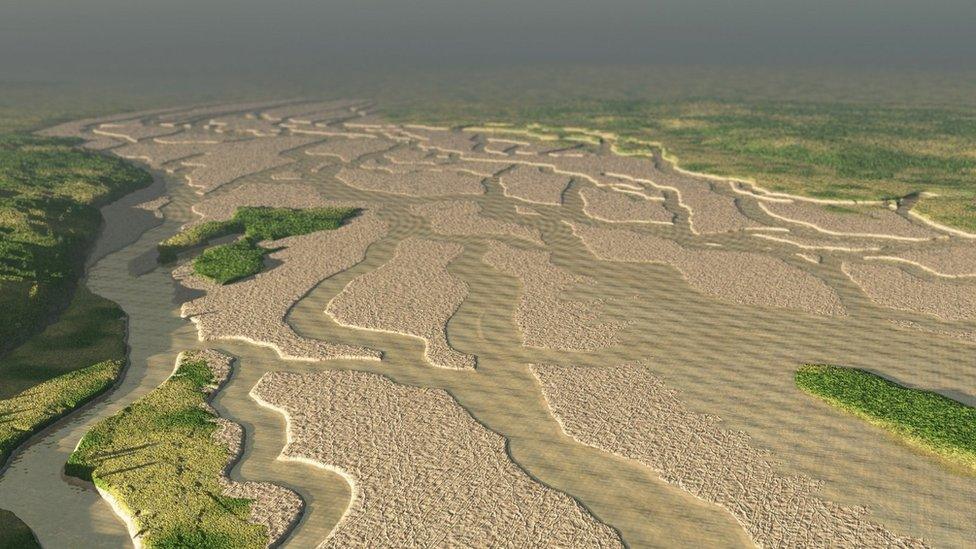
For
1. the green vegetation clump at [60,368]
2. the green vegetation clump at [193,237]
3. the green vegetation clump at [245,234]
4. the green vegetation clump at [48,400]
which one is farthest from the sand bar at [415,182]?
the green vegetation clump at [48,400]

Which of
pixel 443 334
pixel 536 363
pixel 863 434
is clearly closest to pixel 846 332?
pixel 863 434

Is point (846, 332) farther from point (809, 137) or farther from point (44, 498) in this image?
point (809, 137)

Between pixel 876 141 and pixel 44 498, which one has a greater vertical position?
pixel 876 141

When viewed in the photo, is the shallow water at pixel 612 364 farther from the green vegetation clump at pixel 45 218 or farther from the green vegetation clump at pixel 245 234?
the green vegetation clump at pixel 45 218

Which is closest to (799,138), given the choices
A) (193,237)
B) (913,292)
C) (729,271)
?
(729,271)

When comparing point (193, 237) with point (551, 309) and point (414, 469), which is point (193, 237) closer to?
point (551, 309)

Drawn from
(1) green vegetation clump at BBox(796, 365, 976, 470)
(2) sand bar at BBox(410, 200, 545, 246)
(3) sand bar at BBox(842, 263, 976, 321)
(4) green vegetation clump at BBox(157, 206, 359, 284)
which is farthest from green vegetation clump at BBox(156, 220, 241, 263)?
(3) sand bar at BBox(842, 263, 976, 321)
